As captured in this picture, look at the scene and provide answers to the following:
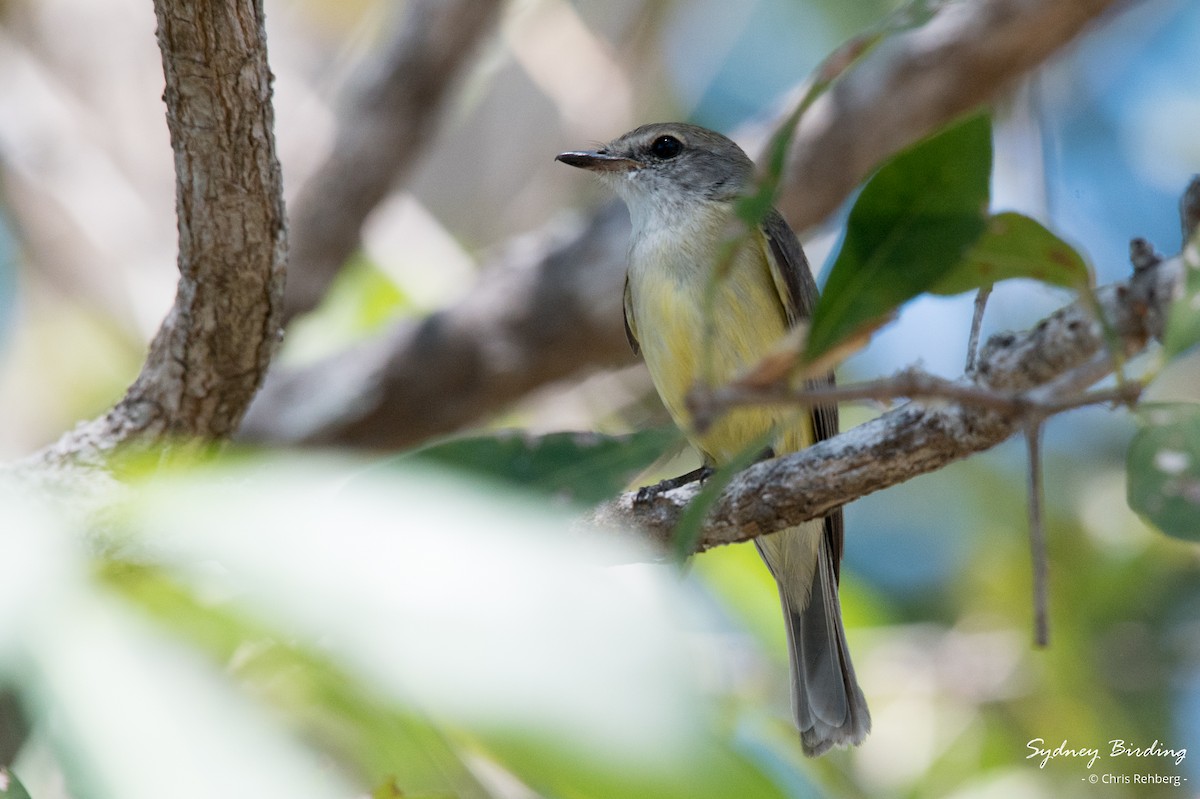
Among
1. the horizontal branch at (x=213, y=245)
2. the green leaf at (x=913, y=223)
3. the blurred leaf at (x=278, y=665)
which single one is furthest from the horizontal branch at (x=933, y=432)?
the horizontal branch at (x=213, y=245)

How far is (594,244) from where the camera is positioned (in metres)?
4.86

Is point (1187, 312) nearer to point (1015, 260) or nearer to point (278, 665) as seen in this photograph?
point (1015, 260)

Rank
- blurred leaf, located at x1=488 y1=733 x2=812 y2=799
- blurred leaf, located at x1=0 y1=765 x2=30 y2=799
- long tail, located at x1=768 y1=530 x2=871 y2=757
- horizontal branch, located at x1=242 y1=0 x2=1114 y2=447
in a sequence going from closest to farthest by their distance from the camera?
blurred leaf, located at x1=488 y1=733 x2=812 y2=799 → blurred leaf, located at x1=0 y1=765 x2=30 y2=799 → long tail, located at x1=768 y1=530 x2=871 y2=757 → horizontal branch, located at x1=242 y1=0 x2=1114 y2=447

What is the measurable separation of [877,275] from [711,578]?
6.91 ft

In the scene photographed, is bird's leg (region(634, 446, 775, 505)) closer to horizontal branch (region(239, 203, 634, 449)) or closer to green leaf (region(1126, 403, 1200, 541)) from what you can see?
green leaf (region(1126, 403, 1200, 541))

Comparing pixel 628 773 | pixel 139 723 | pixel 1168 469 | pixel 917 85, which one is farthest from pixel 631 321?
pixel 628 773

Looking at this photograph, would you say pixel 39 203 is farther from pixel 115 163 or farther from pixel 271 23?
pixel 271 23

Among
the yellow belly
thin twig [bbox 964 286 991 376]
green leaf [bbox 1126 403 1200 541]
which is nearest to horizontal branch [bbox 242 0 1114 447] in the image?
the yellow belly

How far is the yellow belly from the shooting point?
347 cm

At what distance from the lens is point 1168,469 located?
152 cm

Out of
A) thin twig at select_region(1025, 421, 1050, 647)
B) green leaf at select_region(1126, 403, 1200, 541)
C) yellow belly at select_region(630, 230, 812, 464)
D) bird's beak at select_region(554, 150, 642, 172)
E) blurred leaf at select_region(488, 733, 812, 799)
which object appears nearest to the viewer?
blurred leaf at select_region(488, 733, 812, 799)

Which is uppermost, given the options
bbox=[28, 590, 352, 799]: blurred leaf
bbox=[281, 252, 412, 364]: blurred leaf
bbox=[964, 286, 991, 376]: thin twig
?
bbox=[281, 252, 412, 364]: blurred leaf

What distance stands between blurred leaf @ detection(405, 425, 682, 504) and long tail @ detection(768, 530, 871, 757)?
6.54 feet

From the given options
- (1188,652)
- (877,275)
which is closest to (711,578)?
(877,275)
